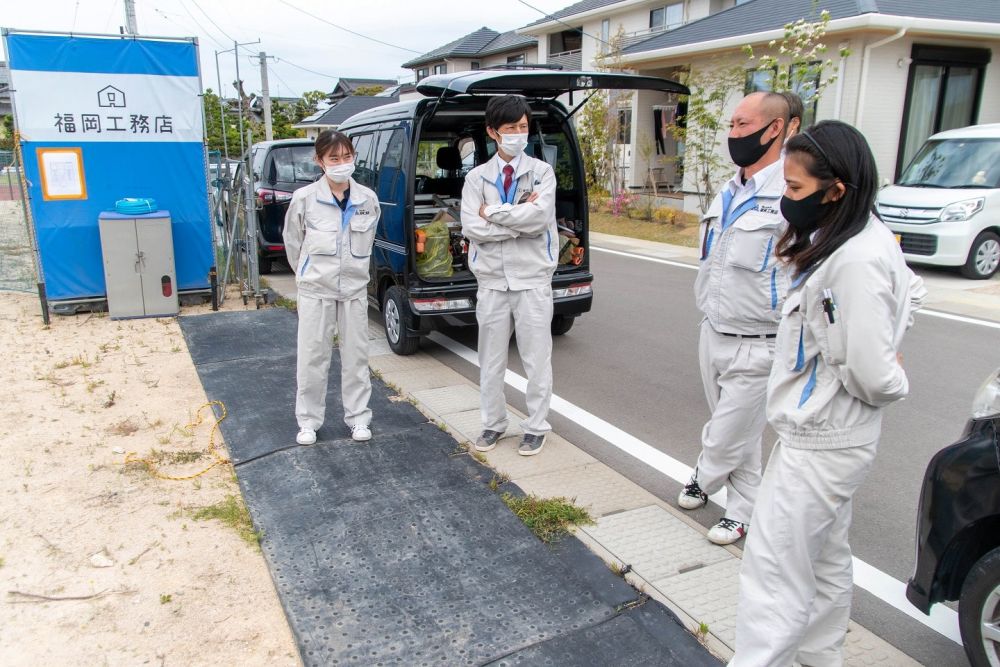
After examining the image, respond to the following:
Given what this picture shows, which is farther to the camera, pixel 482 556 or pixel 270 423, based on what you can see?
pixel 270 423

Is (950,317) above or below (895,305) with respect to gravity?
below

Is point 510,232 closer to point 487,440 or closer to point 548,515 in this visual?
point 487,440

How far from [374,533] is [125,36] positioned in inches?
249

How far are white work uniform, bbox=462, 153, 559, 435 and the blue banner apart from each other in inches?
193

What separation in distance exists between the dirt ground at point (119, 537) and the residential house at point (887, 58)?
42.7ft

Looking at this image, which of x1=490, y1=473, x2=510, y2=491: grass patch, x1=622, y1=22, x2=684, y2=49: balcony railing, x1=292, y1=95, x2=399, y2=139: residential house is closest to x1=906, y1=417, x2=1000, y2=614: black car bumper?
x1=490, y1=473, x2=510, y2=491: grass patch

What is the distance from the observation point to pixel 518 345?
443 centimetres

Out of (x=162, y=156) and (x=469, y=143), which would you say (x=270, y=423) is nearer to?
(x=469, y=143)

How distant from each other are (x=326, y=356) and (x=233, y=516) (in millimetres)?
1240

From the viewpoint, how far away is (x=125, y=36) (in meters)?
7.42

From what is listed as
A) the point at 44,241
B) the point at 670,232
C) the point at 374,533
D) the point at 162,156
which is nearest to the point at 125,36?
the point at 162,156

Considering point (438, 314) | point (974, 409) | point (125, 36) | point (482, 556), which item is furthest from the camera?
point (125, 36)

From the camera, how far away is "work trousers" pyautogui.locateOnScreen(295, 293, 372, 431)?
15.0 ft

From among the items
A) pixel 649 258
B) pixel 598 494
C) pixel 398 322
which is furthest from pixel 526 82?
pixel 649 258
